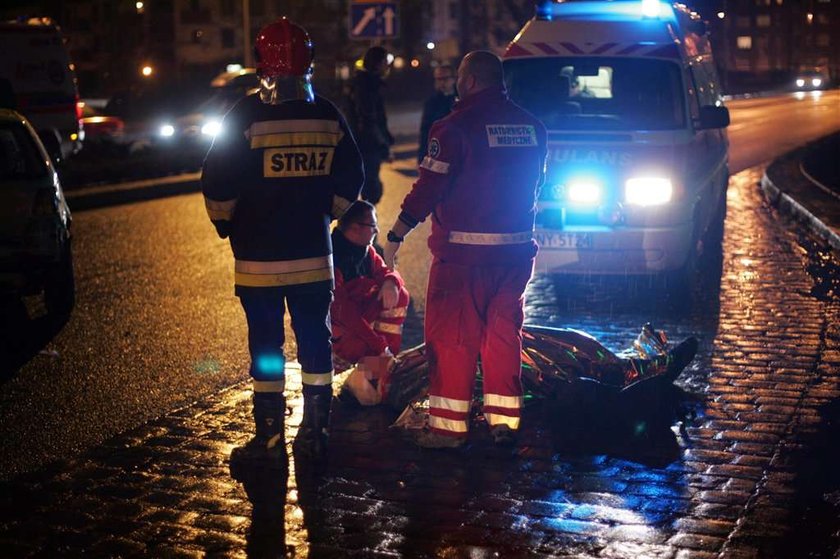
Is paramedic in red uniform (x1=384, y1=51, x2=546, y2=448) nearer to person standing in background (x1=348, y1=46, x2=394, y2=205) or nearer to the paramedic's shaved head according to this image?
the paramedic's shaved head

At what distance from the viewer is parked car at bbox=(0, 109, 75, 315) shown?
9.34m

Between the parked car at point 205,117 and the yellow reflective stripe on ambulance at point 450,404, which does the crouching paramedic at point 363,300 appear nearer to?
the yellow reflective stripe on ambulance at point 450,404

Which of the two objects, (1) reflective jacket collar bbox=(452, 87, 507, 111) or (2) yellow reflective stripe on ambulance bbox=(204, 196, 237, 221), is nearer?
(2) yellow reflective stripe on ambulance bbox=(204, 196, 237, 221)

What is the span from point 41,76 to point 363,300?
15831mm

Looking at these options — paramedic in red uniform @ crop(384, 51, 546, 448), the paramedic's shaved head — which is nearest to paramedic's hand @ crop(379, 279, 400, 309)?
paramedic in red uniform @ crop(384, 51, 546, 448)

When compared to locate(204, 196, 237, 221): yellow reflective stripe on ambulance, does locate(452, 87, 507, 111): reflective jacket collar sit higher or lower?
higher

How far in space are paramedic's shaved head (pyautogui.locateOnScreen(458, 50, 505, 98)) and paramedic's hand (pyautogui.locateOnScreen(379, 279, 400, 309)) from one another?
4.25 ft

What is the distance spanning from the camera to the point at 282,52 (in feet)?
18.3

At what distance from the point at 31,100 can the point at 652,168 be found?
1409 cm

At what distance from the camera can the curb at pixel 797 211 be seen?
515 inches

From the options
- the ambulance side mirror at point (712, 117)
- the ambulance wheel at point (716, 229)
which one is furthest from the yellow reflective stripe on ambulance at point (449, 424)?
the ambulance wheel at point (716, 229)

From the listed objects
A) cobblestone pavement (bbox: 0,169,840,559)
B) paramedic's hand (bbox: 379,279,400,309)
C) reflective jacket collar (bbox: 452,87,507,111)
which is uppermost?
reflective jacket collar (bbox: 452,87,507,111)

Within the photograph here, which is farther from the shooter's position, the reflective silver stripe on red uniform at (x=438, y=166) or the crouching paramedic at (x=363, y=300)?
the crouching paramedic at (x=363, y=300)

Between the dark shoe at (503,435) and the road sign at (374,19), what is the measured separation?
11.7 metres
